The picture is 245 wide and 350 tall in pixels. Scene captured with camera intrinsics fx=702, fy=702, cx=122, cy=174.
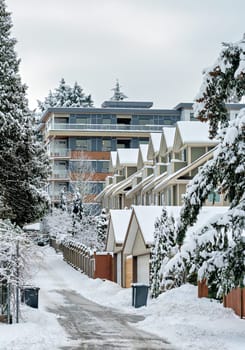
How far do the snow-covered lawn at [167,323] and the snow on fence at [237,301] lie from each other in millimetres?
225

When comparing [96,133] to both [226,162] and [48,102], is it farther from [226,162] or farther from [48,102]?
[226,162]

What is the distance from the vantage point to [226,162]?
1669 centimetres

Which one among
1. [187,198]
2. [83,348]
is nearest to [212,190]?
[187,198]

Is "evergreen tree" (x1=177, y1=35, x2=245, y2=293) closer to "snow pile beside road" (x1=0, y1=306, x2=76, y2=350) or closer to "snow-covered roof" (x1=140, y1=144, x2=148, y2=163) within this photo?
"snow pile beside road" (x1=0, y1=306, x2=76, y2=350)

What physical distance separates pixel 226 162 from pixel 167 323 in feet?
25.3

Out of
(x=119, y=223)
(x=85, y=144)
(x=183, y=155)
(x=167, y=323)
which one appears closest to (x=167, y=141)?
(x=183, y=155)

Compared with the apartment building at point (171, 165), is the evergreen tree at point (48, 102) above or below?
above

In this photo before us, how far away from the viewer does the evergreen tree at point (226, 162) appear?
1644 centimetres

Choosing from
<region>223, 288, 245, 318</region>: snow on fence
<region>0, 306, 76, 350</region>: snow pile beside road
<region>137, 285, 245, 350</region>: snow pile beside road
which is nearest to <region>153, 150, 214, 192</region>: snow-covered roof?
<region>137, 285, 245, 350</region>: snow pile beside road

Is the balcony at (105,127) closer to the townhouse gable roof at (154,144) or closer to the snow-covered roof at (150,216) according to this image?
the townhouse gable roof at (154,144)

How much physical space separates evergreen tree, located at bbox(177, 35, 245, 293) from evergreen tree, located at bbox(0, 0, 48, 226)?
1847cm

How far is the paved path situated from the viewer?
717 inches

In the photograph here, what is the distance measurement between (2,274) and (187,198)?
6.60 meters

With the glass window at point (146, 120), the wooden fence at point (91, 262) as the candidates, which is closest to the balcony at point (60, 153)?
the glass window at point (146, 120)
